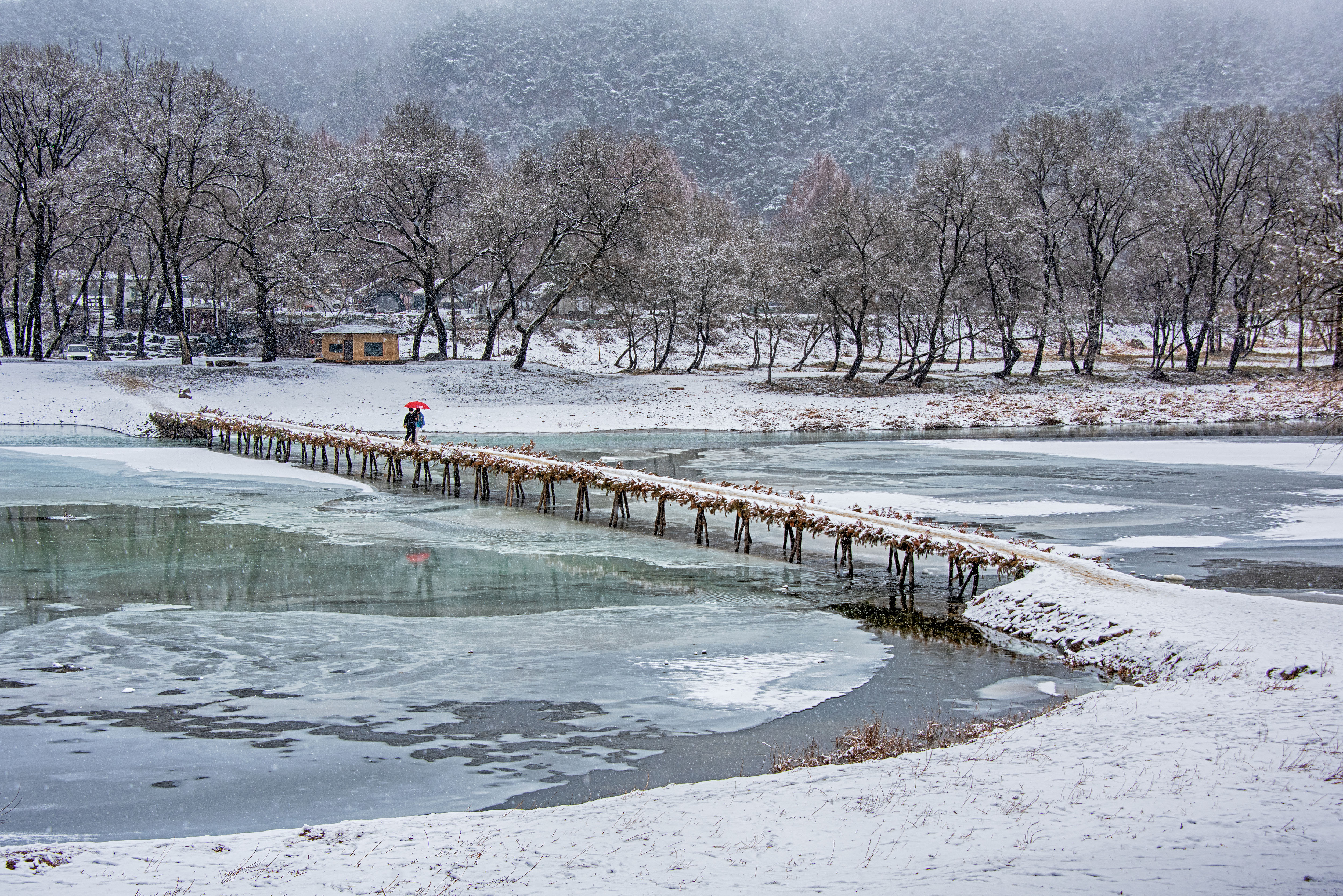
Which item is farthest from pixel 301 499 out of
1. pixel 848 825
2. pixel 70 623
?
pixel 848 825

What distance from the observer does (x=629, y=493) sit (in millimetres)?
25188

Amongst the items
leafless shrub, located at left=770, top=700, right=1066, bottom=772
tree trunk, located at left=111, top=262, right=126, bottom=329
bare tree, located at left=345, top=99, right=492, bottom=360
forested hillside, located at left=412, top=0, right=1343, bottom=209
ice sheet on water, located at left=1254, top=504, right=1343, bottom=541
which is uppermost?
forested hillside, located at left=412, top=0, right=1343, bottom=209

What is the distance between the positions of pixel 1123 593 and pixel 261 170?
48.7 meters

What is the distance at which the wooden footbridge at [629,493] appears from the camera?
1576 centimetres

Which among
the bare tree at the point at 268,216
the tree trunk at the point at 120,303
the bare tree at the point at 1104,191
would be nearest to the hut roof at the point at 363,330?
the bare tree at the point at 268,216

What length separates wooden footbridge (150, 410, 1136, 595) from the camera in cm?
1576

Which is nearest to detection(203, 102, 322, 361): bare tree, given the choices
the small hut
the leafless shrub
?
the small hut

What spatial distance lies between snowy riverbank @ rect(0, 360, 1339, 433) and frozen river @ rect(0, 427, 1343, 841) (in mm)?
19817

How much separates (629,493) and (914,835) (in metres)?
19.2

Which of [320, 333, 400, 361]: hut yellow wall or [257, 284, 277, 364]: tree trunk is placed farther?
[320, 333, 400, 361]: hut yellow wall

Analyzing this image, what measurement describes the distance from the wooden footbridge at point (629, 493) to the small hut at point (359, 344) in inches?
654

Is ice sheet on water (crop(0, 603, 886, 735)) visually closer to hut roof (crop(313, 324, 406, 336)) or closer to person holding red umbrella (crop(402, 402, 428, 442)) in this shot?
person holding red umbrella (crop(402, 402, 428, 442))

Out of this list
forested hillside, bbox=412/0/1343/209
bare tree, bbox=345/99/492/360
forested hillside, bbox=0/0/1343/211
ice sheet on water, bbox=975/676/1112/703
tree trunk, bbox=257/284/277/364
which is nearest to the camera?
ice sheet on water, bbox=975/676/1112/703

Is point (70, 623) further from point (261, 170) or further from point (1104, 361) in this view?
point (1104, 361)
